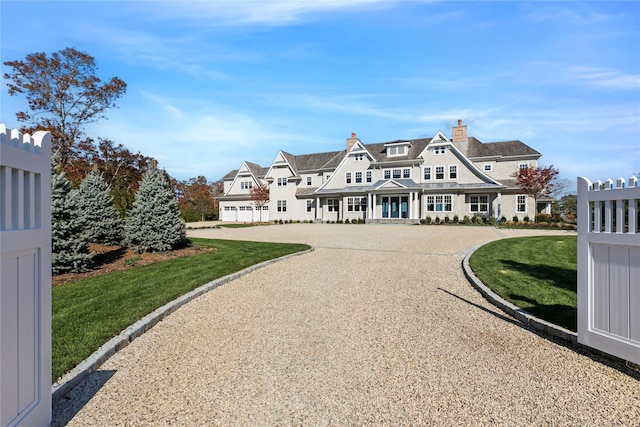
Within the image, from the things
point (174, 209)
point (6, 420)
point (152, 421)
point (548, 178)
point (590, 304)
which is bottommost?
point (152, 421)

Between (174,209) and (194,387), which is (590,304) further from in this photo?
(174,209)

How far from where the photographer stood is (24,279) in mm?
2326

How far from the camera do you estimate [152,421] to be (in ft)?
9.36

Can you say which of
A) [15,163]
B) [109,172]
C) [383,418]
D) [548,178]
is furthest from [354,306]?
[109,172]

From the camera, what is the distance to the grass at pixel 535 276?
5375mm

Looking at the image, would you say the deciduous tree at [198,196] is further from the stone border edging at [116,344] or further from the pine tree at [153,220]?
the stone border edging at [116,344]

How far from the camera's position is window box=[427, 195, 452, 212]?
31250 millimetres

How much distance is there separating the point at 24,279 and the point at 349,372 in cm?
298

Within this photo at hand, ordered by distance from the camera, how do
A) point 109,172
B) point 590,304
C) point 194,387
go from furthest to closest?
1. point 109,172
2. point 590,304
3. point 194,387

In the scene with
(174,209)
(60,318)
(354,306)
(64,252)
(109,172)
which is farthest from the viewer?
(109,172)

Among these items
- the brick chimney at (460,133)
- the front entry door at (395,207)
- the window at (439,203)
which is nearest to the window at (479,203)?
the window at (439,203)

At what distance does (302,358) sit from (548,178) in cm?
3135

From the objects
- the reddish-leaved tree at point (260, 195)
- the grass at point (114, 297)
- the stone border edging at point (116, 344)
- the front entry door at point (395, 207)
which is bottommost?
the stone border edging at point (116, 344)

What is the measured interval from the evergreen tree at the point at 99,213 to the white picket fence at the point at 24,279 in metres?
11.4
